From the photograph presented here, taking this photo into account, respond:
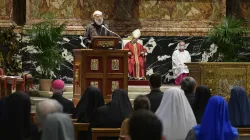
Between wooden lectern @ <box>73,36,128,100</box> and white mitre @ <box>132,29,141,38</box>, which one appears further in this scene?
white mitre @ <box>132,29,141,38</box>

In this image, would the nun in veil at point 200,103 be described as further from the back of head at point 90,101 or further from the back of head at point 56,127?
the back of head at point 56,127

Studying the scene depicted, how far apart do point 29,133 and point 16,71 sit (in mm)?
11795

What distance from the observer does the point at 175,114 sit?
803 centimetres

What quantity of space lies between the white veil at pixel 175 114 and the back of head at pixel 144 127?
3183 millimetres

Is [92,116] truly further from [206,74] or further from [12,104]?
[206,74]

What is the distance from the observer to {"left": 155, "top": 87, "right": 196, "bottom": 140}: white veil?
794 cm

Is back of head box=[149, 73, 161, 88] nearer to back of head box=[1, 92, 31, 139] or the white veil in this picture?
the white veil

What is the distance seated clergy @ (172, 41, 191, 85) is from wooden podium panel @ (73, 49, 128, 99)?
6232 millimetres

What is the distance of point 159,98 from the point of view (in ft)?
31.9

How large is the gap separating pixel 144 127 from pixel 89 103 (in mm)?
5252

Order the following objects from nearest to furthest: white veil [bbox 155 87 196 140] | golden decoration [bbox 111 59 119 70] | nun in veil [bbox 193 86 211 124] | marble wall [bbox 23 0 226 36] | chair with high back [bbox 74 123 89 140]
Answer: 1. white veil [bbox 155 87 196 140]
2. nun in veil [bbox 193 86 211 124]
3. chair with high back [bbox 74 123 89 140]
4. golden decoration [bbox 111 59 119 70]
5. marble wall [bbox 23 0 226 36]

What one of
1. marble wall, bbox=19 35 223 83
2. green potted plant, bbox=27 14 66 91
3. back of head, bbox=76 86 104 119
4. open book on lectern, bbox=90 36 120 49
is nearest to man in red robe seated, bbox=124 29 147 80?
marble wall, bbox=19 35 223 83

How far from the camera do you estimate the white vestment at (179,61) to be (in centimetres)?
2022

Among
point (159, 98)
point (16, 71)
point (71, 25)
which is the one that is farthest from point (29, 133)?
point (71, 25)
